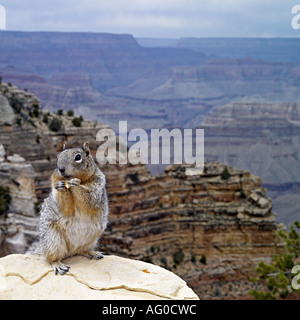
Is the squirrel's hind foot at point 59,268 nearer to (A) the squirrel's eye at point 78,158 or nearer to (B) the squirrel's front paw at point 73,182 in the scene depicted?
(B) the squirrel's front paw at point 73,182

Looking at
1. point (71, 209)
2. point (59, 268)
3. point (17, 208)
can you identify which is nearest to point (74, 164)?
point (71, 209)

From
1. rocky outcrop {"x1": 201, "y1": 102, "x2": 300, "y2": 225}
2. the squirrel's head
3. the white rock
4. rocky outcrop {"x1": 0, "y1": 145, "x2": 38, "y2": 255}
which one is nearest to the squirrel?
the squirrel's head

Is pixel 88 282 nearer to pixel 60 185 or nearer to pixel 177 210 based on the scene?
pixel 60 185

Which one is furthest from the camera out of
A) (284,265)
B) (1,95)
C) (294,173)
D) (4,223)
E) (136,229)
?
(294,173)

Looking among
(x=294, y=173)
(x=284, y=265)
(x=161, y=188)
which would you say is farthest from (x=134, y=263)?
(x=294, y=173)

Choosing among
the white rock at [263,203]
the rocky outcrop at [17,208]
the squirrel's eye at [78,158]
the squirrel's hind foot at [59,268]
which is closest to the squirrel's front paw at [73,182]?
the squirrel's eye at [78,158]
